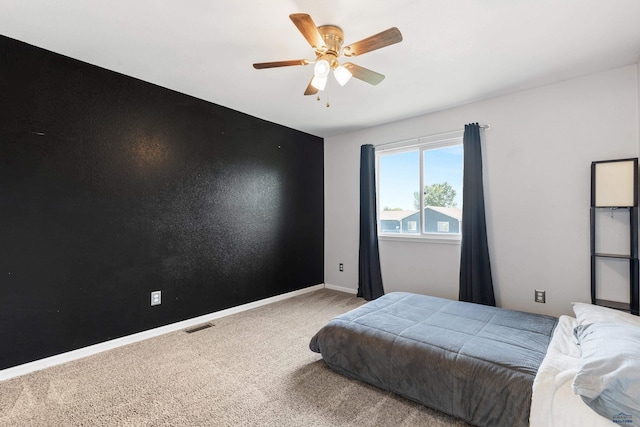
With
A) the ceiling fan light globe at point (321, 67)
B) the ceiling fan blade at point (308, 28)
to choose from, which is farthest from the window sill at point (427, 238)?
the ceiling fan blade at point (308, 28)

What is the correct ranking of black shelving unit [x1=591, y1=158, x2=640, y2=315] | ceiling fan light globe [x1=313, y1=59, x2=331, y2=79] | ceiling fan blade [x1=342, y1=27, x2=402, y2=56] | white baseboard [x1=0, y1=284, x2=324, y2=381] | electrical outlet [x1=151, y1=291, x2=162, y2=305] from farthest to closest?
electrical outlet [x1=151, y1=291, x2=162, y2=305], black shelving unit [x1=591, y1=158, x2=640, y2=315], white baseboard [x1=0, y1=284, x2=324, y2=381], ceiling fan light globe [x1=313, y1=59, x2=331, y2=79], ceiling fan blade [x1=342, y1=27, x2=402, y2=56]

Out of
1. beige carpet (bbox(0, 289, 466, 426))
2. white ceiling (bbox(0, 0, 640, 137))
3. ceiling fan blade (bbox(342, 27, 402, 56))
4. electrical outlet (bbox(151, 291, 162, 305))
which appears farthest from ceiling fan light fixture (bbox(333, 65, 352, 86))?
electrical outlet (bbox(151, 291, 162, 305))

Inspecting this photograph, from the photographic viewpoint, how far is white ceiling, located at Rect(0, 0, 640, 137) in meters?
1.82

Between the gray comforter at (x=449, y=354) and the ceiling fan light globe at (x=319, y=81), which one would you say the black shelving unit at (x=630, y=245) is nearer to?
Answer: the gray comforter at (x=449, y=354)

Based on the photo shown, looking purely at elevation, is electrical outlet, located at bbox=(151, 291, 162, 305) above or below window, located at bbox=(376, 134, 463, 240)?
below

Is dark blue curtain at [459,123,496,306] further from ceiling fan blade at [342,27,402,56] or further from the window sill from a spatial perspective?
ceiling fan blade at [342,27,402,56]

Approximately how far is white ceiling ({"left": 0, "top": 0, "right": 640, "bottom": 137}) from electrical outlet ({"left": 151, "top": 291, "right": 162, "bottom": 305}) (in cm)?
206

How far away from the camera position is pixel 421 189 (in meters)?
3.78

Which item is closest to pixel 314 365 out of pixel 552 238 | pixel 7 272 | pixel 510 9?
pixel 7 272

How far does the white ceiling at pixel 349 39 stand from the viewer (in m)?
1.82

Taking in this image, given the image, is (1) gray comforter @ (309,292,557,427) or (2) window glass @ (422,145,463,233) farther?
(2) window glass @ (422,145,463,233)

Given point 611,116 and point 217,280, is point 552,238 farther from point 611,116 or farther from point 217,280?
point 217,280

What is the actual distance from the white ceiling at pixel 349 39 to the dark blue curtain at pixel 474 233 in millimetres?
562

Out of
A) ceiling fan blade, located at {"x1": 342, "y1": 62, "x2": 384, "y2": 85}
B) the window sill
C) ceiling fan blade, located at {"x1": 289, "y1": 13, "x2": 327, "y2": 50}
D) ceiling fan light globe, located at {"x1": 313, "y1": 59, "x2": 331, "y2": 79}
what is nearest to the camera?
ceiling fan blade, located at {"x1": 289, "y1": 13, "x2": 327, "y2": 50}
